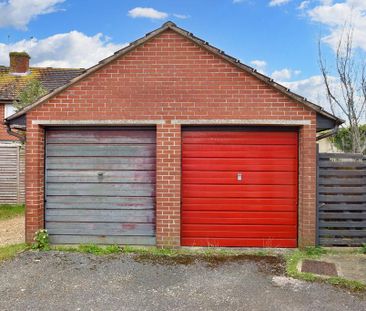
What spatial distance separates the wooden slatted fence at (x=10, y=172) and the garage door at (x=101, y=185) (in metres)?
6.63

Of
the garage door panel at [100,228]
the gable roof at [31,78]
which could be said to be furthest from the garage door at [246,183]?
the gable roof at [31,78]

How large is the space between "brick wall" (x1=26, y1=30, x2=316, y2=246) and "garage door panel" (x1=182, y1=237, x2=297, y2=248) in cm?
27

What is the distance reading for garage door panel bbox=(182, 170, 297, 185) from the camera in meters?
7.42

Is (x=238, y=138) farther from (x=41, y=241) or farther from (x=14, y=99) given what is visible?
(x=14, y=99)

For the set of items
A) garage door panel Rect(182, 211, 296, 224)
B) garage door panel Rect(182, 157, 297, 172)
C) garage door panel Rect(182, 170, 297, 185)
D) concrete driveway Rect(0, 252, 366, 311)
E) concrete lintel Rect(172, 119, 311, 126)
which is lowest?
concrete driveway Rect(0, 252, 366, 311)

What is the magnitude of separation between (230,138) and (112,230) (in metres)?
2.93

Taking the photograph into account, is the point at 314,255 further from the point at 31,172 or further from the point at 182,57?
the point at 31,172

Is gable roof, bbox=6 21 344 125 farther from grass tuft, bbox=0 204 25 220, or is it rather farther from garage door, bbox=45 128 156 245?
grass tuft, bbox=0 204 25 220

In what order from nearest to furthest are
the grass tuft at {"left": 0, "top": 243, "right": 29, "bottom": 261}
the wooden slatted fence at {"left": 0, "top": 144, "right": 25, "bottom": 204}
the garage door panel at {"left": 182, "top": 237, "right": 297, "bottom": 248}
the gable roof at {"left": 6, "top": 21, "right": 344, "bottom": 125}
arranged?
1. the grass tuft at {"left": 0, "top": 243, "right": 29, "bottom": 261}
2. the gable roof at {"left": 6, "top": 21, "right": 344, "bottom": 125}
3. the garage door panel at {"left": 182, "top": 237, "right": 297, "bottom": 248}
4. the wooden slatted fence at {"left": 0, "top": 144, "right": 25, "bottom": 204}

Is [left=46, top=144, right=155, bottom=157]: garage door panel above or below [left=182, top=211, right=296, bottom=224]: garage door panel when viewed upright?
above

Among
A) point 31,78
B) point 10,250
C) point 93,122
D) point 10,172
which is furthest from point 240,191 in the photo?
point 31,78

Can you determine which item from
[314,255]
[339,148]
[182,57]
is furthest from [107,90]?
[339,148]

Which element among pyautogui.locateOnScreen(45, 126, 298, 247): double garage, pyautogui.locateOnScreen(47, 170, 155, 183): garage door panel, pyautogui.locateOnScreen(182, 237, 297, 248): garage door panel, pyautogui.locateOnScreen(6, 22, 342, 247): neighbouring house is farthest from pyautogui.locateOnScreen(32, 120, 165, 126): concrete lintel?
pyautogui.locateOnScreen(182, 237, 297, 248): garage door panel

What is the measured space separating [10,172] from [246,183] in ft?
31.1
